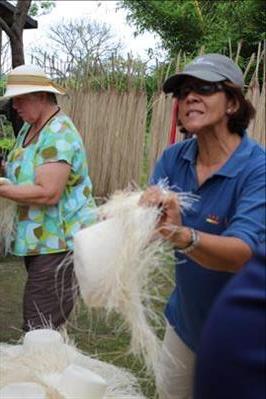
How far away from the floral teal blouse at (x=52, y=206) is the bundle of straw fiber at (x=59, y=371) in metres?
0.38

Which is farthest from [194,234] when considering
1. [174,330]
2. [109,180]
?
[109,180]

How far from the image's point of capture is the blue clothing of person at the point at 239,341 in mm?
811

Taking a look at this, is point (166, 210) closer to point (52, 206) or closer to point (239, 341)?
point (239, 341)

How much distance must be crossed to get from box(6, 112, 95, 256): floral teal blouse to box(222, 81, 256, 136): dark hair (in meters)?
1.05

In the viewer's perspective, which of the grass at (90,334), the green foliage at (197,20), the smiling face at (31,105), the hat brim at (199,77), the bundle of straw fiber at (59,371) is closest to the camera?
the hat brim at (199,77)

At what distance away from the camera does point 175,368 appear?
238cm

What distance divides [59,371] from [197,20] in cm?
697

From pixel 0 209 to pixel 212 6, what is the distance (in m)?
6.59

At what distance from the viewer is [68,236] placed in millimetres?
3041

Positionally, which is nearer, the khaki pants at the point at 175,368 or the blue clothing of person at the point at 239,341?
the blue clothing of person at the point at 239,341

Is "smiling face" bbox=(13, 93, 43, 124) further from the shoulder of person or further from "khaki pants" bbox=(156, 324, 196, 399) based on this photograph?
"khaki pants" bbox=(156, 324, 196, 399)

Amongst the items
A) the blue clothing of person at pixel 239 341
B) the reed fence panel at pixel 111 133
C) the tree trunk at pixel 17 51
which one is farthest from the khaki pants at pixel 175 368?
the tree trunk at pixel 17 51

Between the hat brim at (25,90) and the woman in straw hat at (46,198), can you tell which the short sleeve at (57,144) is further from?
the hat brim at (25,90)

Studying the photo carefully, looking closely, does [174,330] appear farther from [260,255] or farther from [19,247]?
[260,255]
